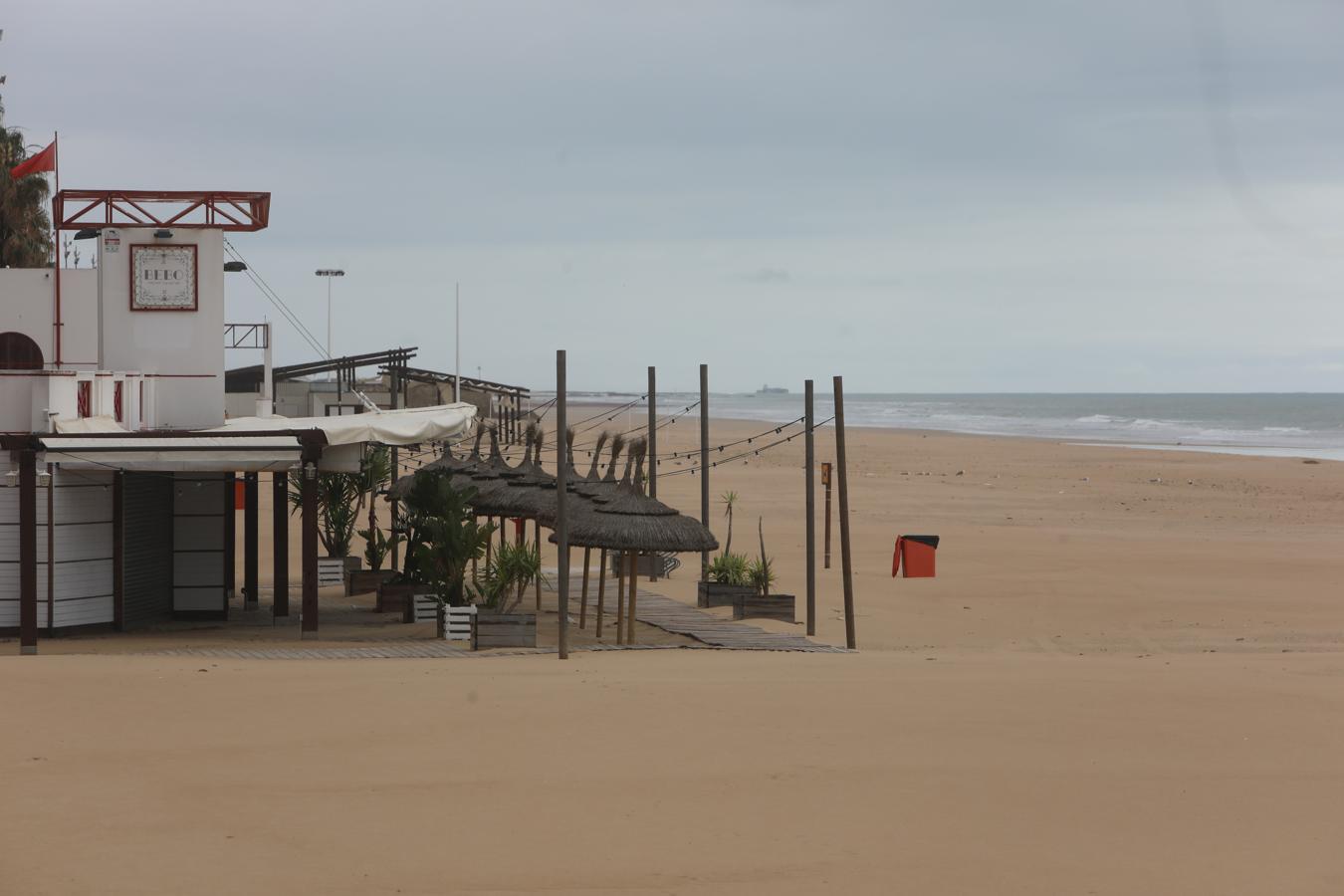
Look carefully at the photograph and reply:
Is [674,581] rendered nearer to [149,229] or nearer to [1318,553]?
[149,229]

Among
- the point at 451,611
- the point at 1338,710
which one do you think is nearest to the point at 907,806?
the point at 1338,710

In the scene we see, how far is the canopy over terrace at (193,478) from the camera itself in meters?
13.6

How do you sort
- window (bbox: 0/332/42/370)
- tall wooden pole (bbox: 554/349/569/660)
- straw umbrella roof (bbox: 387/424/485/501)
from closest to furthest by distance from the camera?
tall wooden pole (bbox: 554/349/569/660) < window (bbox: 0/332/42/370) < straw umbrella roof (bbox: 387/424/485/501)

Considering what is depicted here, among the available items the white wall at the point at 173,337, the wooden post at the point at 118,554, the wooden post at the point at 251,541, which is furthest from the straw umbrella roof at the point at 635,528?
the wooden post at the point at 251,541

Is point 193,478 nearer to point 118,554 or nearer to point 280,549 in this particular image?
point 280,549

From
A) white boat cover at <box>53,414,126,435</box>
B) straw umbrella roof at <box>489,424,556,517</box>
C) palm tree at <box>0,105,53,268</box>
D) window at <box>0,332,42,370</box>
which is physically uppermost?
palm tree at <box>0,105,53,268</box>

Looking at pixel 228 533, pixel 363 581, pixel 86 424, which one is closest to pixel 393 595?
pixel 363 581

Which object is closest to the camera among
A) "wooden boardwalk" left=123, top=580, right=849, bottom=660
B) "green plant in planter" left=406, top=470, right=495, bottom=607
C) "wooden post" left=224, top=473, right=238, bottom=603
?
"wooden boardwalk" left=123, top=580, right=849, bottom=660

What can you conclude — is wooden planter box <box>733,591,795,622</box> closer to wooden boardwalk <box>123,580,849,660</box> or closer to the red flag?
wooden boardwalk <box>123,580,849,660</box>

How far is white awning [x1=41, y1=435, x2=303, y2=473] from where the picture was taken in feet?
44.6

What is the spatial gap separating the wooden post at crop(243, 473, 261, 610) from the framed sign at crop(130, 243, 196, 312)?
2.88 metres

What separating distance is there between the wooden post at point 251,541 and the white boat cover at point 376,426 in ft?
5.61

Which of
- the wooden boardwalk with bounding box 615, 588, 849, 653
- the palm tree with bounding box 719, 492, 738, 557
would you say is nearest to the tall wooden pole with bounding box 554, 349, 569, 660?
the wooden boardwalk with bounding box 615, 588, 849, 653

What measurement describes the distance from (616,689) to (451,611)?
161 inches
